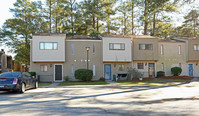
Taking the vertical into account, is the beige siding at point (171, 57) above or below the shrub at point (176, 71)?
above

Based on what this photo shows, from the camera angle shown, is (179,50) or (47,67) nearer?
(47,67)

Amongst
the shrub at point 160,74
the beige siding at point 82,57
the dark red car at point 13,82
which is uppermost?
the beige siding at point 82,57

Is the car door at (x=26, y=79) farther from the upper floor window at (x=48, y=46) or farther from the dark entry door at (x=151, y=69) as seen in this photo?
the dark entry door at (x=151, y=69)

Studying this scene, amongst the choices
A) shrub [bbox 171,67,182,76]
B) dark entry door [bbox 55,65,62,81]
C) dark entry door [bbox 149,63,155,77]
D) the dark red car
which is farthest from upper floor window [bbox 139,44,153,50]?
the dark red car

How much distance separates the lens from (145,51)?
96.5 ft

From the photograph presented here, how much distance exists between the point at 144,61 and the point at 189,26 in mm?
19063

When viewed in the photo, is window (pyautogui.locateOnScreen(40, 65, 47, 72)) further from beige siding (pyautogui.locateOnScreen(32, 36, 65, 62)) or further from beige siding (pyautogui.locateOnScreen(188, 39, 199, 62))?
beige siding (pyautogui.locateOnScreen(188, 39, 199, 62))

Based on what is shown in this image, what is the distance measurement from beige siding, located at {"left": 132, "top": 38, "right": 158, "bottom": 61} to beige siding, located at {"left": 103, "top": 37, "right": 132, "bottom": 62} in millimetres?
1329

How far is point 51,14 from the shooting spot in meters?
40.9

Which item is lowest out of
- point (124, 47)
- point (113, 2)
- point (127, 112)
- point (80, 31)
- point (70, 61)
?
point (127, 112)

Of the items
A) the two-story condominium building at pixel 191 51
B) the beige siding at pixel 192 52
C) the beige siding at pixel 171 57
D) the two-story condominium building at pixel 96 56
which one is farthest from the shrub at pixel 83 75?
the beige siding at pixel 192 52

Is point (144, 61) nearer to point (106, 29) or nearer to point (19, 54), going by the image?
point (106, 29)

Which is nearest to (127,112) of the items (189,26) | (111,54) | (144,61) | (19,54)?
(111,54)

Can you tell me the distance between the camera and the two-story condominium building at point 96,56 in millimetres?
26531
